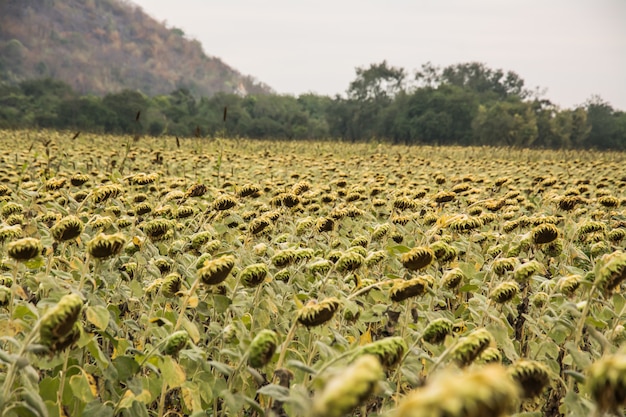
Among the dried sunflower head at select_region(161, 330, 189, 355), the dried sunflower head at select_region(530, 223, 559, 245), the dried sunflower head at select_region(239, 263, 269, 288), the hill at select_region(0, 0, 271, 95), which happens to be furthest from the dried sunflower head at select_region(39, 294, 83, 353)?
the hill at select_region(0, 0, 271, 95)

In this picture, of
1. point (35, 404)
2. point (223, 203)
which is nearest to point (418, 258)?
point (35, 404)

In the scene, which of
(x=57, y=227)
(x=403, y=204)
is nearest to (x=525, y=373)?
(x=57, y=227)

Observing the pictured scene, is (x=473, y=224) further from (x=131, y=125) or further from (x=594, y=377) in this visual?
(x=131, y=125)

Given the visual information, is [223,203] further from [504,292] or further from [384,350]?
[384,350]

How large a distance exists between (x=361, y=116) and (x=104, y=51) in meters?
89.7

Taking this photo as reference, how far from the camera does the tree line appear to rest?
27.3m

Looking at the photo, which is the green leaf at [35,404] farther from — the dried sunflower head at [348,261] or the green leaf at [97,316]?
the dried sunflower head at [348,261]

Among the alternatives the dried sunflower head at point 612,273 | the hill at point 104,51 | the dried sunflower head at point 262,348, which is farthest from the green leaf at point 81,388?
the hill at point 104,51

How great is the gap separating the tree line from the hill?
43.0 metres

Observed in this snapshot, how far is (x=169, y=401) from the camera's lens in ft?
6.79

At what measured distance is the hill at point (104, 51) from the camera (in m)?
86.1

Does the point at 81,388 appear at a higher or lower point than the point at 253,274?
lower

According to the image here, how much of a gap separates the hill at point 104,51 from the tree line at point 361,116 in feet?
141

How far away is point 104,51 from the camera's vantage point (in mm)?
111938
